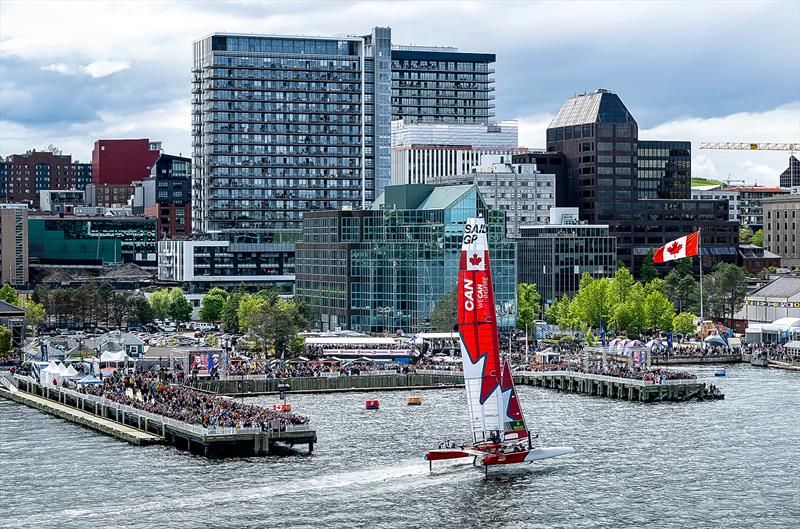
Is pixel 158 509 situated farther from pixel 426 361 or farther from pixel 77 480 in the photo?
pixel 426 361

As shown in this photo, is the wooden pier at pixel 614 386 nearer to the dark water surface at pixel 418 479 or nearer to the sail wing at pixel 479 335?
the dark water surface at pixel 418 479

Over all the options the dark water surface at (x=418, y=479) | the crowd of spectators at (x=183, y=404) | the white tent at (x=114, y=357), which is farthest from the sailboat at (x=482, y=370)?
the white tent at (x=114, y=357)

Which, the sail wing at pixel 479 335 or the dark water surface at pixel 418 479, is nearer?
the dark water surface at pixel 418 479

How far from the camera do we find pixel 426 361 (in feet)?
651

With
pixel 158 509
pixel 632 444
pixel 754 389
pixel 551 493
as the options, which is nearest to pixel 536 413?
pixel 632 444

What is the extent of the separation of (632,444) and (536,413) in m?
22.7

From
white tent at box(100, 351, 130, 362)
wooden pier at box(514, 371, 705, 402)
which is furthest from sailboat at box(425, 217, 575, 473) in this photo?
white tent at box(100, 351, 130, 362)

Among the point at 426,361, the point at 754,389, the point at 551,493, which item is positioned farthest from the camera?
the point at 426,361

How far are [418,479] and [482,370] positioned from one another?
34.9 ft

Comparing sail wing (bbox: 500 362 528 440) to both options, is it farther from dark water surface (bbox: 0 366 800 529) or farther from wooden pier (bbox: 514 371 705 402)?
wooden pier (bbox: 514 371 705 402)

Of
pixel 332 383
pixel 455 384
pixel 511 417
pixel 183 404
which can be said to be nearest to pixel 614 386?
pixel 455 384

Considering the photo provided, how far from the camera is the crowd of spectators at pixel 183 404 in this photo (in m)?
131

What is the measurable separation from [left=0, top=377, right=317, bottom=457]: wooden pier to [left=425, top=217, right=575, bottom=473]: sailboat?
15.6m

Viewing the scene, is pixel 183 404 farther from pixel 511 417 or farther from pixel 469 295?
pixel 469 295
